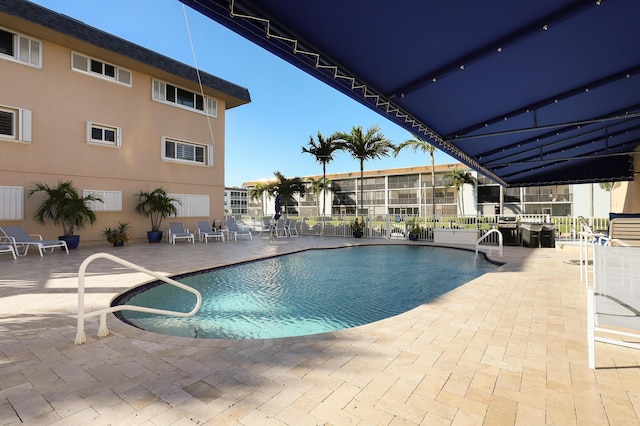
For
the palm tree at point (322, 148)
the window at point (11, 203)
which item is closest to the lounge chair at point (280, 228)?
the palm tree at point (322, 148)

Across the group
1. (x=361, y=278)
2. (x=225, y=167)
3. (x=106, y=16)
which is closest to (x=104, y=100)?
(x=106, y=16)

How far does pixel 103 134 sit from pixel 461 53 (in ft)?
38.4

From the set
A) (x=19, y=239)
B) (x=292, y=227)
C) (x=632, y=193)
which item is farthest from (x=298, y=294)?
(x=632, y=193)

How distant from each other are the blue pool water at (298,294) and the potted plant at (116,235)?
5.41 m

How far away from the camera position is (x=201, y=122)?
13992 mm

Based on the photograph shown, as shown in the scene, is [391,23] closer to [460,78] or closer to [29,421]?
[460,78]

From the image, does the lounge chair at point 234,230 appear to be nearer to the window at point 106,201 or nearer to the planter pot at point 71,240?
the window at point 106,201

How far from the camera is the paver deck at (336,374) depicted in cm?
184

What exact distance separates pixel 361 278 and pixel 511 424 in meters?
4.89

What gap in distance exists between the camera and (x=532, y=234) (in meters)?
10.4

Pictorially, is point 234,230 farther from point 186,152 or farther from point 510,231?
point 510,231

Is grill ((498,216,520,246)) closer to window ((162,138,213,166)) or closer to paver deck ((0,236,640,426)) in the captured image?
paver deck ((0,236,640,426))

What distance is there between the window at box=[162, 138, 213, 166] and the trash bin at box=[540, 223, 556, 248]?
43.9 feet

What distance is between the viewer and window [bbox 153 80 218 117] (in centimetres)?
1247
